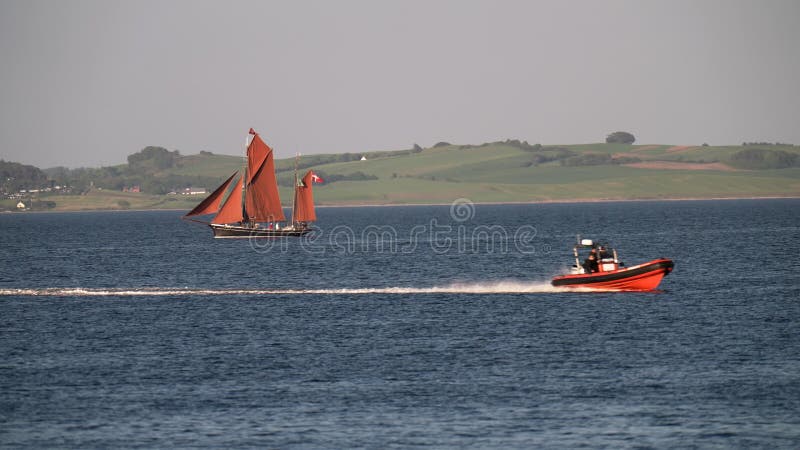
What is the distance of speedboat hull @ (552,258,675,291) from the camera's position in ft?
257

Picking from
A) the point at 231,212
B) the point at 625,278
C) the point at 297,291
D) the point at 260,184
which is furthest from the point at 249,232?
the point at 625,278

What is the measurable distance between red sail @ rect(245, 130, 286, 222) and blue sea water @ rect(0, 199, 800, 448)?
5637 centimetres

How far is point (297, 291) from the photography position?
89.4 metres

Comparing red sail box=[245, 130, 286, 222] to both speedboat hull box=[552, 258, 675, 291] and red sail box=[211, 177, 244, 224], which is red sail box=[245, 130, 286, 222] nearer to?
red sail box=[211, 177, 244, 224]

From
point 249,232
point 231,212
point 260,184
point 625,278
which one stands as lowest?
point 249,232

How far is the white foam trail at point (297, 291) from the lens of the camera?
86375 millimetres

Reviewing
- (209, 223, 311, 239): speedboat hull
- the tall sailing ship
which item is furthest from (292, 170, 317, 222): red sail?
(209, 223, 311, 239): speedboat hull

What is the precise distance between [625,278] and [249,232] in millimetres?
100435

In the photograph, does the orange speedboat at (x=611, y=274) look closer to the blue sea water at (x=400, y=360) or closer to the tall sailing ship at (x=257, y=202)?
the blue sea water at (x=400, y=360)

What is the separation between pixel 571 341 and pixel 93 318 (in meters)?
31.9

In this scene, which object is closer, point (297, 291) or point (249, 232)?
point (297, 291)

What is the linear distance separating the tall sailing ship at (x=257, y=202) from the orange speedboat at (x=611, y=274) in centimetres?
7933

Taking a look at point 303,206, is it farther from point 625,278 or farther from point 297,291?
point 625,278

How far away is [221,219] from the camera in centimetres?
16862
